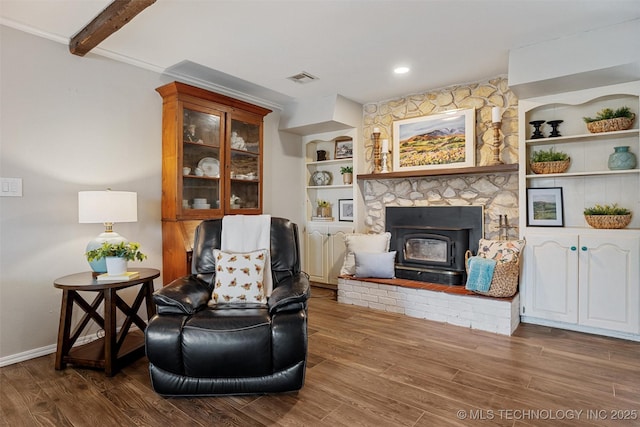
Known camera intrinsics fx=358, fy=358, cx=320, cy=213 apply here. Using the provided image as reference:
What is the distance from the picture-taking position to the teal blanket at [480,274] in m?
3.18

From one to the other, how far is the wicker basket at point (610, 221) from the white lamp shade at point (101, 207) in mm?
3799

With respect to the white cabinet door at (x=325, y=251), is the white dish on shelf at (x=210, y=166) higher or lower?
higher

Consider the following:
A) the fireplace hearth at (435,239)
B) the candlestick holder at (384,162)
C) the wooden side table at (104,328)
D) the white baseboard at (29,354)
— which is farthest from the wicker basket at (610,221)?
the white baseboard at (29,354)

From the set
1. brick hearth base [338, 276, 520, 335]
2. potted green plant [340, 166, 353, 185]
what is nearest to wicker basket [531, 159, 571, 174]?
brick hearth base [338, 276, 520, 335]

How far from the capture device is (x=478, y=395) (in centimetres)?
207

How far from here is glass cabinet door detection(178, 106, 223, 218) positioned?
3377mm

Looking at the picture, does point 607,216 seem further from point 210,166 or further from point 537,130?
point 210,166

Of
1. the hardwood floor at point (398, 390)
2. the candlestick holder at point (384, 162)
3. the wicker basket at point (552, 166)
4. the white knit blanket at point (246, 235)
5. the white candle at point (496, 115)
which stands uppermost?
the white candle at point (496, 115)

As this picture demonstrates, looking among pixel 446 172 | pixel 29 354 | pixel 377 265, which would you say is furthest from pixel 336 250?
pixel 29 354

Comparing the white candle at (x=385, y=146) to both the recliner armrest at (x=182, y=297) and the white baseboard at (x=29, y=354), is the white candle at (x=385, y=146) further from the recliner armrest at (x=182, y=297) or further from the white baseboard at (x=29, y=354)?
the white baseboard at (x=29, y=354)

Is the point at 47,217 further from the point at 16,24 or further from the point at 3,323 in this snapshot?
the point at 16,24

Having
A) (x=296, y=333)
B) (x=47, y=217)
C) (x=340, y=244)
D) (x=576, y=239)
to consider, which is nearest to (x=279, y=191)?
(x=340, y=244)

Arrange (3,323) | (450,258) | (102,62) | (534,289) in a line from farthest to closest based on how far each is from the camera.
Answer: (450,258)
(534,289)
(102,62)
(3,323)

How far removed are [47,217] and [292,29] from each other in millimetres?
2329
